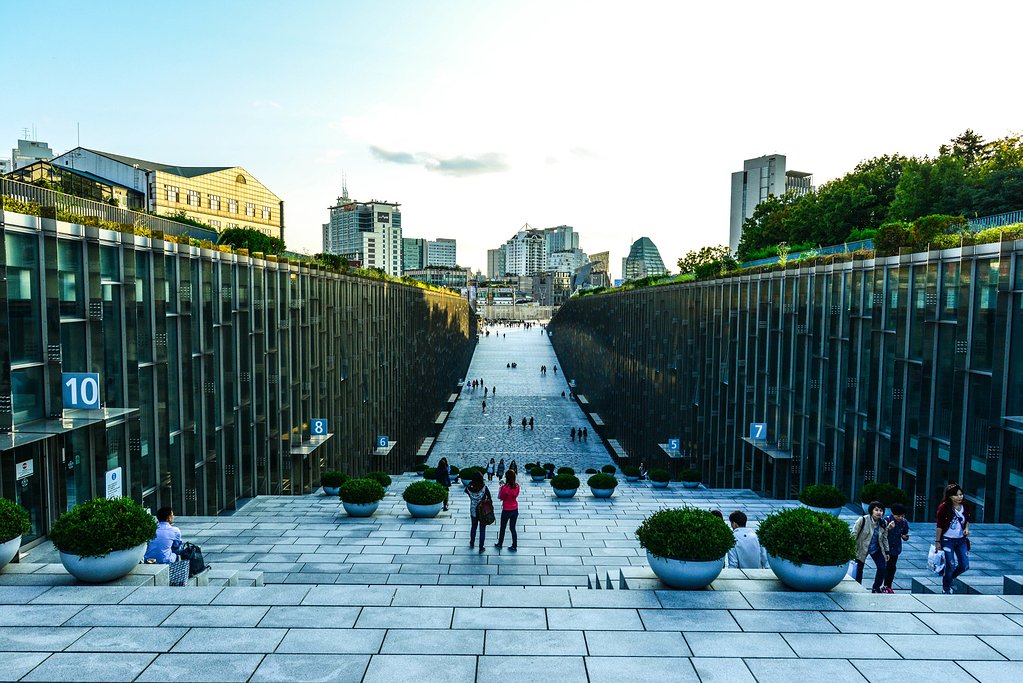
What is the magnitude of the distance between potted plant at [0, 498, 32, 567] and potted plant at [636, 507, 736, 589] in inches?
356

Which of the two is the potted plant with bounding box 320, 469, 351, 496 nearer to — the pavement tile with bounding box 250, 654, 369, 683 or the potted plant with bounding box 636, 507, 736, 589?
the potted plant with bounding box 636, 507, 736, 589

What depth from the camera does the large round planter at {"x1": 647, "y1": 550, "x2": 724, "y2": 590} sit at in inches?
356

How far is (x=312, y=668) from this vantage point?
7.02 meters

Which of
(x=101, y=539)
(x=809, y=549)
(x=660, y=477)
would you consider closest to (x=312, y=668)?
(x=101, y=539)

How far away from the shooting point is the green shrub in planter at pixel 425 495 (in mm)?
17219

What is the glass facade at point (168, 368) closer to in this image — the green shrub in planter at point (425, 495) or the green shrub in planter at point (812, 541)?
the green shrub in planter at point (425, 495)

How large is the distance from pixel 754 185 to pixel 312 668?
16725cm

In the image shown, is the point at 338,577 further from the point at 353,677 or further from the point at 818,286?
the point at 818,286

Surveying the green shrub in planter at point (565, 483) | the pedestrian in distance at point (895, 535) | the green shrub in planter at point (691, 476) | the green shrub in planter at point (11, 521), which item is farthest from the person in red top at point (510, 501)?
the green shrub in planter at point (691, 476)

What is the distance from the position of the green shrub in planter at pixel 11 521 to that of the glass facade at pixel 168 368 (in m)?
3.02

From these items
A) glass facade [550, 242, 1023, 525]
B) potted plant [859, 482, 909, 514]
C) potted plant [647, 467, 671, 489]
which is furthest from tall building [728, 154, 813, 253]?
potted plant [859, 482, 909, 514]

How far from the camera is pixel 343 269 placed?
111 feet

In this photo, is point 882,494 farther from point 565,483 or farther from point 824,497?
point 565,483

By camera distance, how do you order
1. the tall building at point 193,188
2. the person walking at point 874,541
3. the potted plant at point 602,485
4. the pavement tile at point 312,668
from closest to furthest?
the pavement tile at point 312,668, the person walking at point 874,541, the potted plant at point 602,485, the tall building at point 193,188
